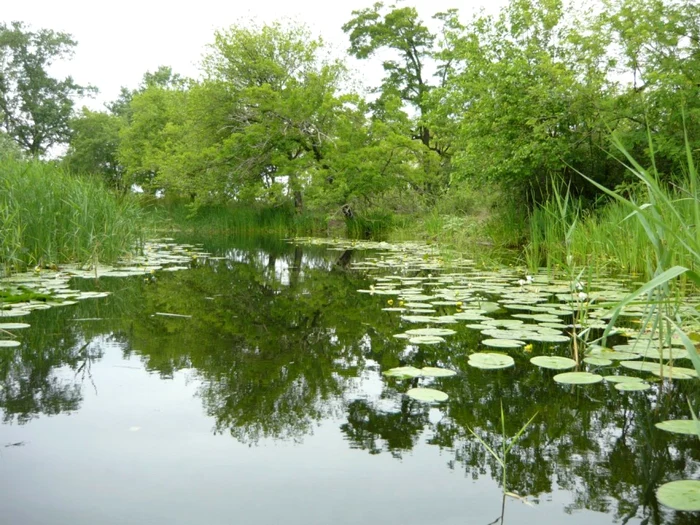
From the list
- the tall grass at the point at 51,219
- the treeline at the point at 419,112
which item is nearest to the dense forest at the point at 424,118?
the treeline at the point at 419,112

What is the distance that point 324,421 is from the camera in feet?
5.99

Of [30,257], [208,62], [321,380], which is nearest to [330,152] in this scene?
[208,62]

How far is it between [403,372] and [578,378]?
67 centimetres

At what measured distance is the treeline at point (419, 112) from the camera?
7.98 metres

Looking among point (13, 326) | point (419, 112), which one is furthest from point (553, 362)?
point (419, 112)

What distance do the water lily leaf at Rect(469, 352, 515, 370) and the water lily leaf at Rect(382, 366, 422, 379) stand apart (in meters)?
0.27

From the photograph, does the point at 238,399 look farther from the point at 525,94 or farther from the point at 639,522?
the point at 525,94

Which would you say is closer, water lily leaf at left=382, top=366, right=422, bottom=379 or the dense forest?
water lily leaf at left=382, top=366, right=422, bottom=379

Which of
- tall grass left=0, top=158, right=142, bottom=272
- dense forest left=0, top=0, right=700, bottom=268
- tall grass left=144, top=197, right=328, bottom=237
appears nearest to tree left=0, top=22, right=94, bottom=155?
dense forest left=0, top=0, right=700, bottom=268

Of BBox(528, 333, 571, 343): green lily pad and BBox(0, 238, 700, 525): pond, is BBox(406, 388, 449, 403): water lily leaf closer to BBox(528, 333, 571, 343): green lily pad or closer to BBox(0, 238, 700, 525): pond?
BBox(0, 238, 700, 525): pond

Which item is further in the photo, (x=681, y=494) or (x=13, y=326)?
(x=13, y=326)

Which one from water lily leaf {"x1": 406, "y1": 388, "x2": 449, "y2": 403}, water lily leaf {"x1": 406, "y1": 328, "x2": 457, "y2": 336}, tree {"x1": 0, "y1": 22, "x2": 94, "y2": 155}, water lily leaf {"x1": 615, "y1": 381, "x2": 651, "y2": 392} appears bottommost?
water lily leaf {"x1": 615, "y1": 381, "x2": 651, "y2": 392}

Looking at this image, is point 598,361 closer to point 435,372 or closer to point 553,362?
point 553,362

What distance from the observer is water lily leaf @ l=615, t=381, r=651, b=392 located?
2.10 metres
